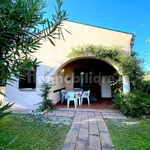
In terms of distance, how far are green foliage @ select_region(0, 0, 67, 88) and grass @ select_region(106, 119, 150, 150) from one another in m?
3.31

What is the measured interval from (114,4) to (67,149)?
30.7 feet

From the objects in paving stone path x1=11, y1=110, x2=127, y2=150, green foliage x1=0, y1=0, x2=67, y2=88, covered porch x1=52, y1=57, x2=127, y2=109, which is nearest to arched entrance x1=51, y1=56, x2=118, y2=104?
covered porch x1=52, y1=57, x2=127, y2=109

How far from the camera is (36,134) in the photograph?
3.90m

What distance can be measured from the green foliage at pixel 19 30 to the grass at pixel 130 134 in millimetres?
3311

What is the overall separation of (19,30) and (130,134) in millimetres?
4464

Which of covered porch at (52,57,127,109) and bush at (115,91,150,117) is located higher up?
covered porch at (52,57,127,109)

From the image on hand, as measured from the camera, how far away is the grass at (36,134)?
3248 millimetres

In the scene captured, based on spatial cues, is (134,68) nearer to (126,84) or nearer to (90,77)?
(126,84)

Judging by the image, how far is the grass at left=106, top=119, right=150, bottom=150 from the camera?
3332 millimetres

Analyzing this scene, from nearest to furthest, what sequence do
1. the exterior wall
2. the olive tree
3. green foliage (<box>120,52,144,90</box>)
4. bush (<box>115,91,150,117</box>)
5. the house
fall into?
the olive tree, bush (<box>115,91,150,117</box>), green foliage (<box>120,52,144,90</box>), the house, the exterior wall

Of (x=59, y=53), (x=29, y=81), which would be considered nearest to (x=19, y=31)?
(x=59, y=53)

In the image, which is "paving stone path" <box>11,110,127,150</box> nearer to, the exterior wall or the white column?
the white column

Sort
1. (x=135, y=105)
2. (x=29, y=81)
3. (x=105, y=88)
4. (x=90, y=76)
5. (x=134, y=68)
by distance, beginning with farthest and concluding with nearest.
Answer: (x=90, y=76), (x=105, y=88), (x=29, y=81), (x=134, y=68), (x=135, y=105)

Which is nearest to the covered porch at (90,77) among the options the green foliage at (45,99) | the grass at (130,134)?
the green foliage at (45,99)
